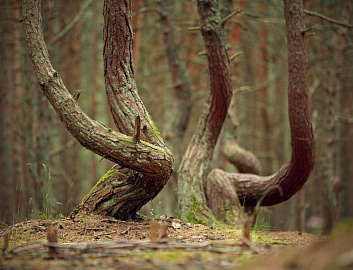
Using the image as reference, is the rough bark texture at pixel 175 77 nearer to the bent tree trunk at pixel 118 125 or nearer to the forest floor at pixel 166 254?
the bent tree trunk at pixel 118 125

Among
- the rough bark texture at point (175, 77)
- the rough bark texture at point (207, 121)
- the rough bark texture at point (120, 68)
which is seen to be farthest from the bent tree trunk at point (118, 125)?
the rough bark texture at point (175, 77)

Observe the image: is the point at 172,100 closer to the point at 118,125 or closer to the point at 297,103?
the point at 297,103

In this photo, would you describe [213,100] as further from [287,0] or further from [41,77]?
[41,77]

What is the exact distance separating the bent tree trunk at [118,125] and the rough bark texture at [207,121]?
54.7 inches

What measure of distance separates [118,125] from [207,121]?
206cm

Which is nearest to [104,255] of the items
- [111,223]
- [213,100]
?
[111,223]

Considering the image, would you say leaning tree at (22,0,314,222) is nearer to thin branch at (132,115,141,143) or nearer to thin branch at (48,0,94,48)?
thin branch at (132,115,141,143)

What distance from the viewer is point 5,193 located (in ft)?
41.5

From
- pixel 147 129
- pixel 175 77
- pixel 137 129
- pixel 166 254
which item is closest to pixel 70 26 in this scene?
pixel 175 77

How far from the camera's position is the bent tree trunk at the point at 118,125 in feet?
13.5

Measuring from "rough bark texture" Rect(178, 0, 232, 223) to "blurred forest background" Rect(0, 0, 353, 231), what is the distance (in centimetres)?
31

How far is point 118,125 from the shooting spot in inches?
191

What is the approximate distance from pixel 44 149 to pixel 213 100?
160 inches

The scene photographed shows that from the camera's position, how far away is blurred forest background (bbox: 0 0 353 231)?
8.53 metres
